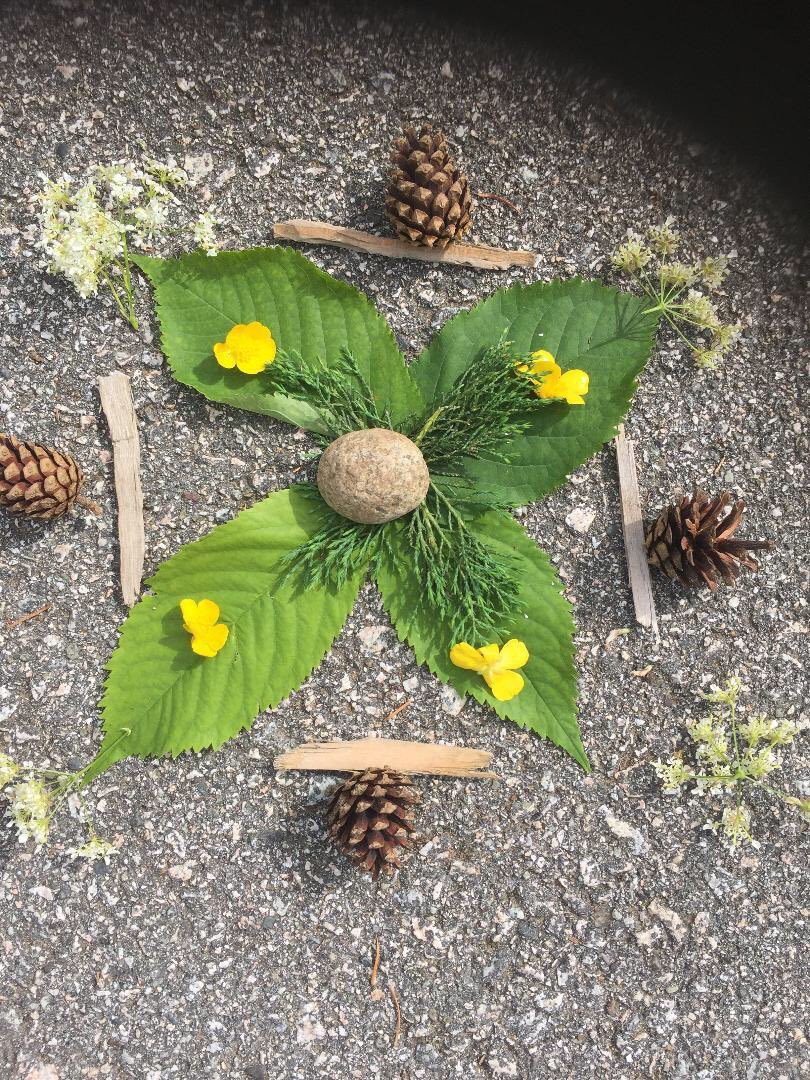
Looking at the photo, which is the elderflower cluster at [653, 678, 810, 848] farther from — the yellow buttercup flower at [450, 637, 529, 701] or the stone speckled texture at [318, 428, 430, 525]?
the stone speckled texture at [318, 428, 430, 525]

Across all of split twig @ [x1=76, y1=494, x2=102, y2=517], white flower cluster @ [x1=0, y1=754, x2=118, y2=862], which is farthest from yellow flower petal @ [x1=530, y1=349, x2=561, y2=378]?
white flower cluster @ [x1=0, y1=754, x2=118, y2=862]

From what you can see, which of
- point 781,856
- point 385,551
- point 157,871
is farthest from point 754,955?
point 157,871

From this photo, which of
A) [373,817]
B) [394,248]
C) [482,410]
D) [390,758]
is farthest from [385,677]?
[394,248]

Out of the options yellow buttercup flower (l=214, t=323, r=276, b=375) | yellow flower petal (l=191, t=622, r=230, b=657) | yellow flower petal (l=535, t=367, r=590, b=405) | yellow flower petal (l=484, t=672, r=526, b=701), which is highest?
yellow flower petal (l=535, t=367, r=590, b=405)

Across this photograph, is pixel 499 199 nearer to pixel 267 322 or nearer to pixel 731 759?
pixel 267 322

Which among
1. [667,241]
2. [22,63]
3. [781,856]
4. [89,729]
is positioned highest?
Result: [667,241]

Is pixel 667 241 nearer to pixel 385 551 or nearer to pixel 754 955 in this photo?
pixel 385 551

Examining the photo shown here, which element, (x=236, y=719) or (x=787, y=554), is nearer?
(x=236, y=719)
